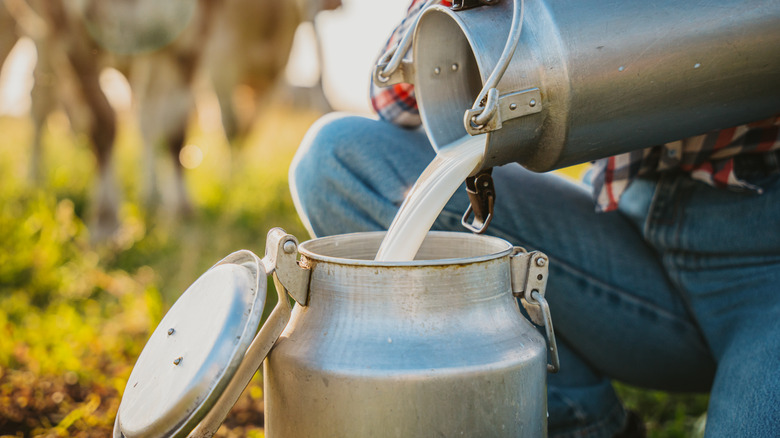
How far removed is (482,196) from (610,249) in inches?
12.6

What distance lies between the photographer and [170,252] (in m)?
2.81

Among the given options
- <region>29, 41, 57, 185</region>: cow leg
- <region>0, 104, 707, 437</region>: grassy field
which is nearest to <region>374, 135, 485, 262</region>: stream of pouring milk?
<region>0, 104, 707, 437</region>: grassy field

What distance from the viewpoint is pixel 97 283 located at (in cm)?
245

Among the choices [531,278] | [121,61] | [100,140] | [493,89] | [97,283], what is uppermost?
[493,89]

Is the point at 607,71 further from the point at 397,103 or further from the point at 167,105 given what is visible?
the point at 167,105

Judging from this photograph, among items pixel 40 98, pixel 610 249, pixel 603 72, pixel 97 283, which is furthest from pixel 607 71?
pixel 40 98

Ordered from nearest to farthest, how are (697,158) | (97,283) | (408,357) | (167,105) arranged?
(408,357)
(697,158)
(97,283)
(167,105)

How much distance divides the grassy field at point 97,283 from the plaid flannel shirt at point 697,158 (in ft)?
1.89

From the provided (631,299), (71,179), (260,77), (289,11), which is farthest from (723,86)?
(260,77)

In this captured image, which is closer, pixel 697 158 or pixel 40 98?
pixel 697 158

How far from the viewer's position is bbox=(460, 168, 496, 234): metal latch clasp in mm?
983

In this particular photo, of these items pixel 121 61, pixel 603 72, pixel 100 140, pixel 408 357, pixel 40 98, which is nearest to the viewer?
pixel 408 357

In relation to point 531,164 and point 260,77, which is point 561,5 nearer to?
point 531,164

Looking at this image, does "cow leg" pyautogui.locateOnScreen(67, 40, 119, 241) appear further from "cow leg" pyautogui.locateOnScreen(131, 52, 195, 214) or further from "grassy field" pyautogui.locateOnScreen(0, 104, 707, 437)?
"cow leg" pyautogui.locateOnScreen(131, 52, 195, 214)
